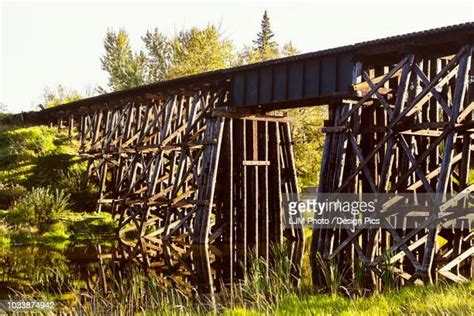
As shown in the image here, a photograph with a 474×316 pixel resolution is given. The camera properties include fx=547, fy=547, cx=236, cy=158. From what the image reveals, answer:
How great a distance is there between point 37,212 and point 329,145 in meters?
11.1

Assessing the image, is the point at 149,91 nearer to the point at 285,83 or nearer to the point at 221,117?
the point at 221,117

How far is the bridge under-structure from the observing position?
9.62m

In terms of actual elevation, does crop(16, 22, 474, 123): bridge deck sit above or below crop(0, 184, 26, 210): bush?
above

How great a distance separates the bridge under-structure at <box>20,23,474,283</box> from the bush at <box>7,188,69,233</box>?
216cm

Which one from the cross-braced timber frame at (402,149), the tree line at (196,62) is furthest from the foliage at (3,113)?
the cross-braced timber frame at (402,149)

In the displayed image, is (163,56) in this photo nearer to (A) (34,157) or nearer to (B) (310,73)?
(A) (34,157)

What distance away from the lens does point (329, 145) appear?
1112 cm

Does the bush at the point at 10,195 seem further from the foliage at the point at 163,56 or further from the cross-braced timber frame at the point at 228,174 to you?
the foliage at the point at 163,56

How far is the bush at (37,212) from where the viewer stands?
58.0 feet

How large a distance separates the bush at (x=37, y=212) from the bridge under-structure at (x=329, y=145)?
2.16m

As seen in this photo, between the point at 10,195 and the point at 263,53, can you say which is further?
the point at 263,53

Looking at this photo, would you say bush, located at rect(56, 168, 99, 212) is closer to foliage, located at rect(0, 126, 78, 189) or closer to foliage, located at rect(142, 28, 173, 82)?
foliage, located at rect(0, 126, 78, 189)

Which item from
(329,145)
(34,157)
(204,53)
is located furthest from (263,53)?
(329,145)

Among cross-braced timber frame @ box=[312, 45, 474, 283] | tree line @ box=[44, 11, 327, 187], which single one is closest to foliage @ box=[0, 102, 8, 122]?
tree line @ box=[44, 11, 327, 187]
